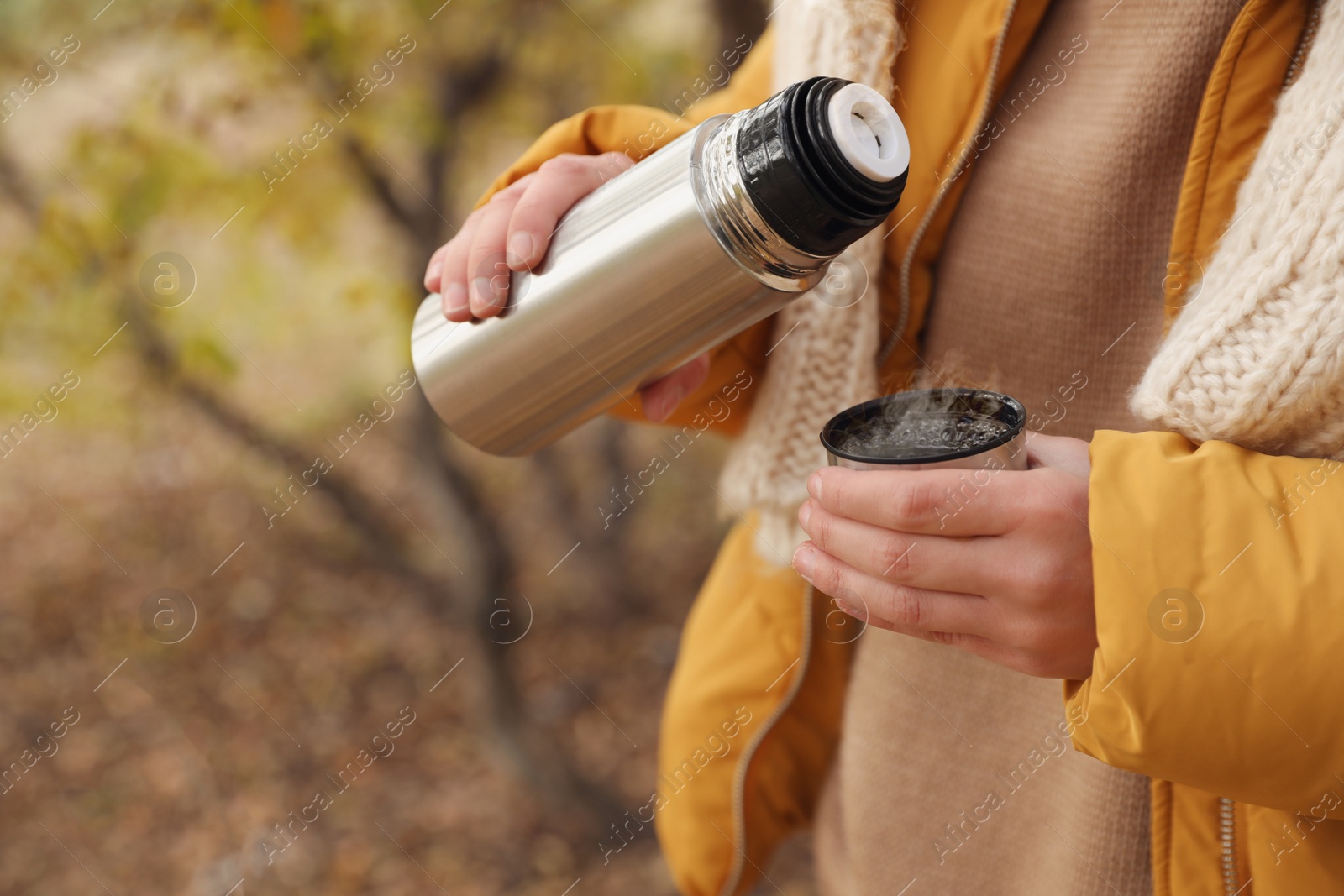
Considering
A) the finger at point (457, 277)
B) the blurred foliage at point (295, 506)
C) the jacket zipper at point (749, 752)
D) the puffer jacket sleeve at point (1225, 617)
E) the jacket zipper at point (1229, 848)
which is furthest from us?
the blurred foliage at point (295, 506)

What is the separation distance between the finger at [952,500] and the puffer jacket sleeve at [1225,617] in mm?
49

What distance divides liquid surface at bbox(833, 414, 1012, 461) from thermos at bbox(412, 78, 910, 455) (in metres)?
0.12

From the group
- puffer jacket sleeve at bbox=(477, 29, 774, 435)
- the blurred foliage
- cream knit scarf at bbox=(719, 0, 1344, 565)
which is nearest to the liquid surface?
Answer: cream knit scarf at bbox=(719, 0, 1344, 565)

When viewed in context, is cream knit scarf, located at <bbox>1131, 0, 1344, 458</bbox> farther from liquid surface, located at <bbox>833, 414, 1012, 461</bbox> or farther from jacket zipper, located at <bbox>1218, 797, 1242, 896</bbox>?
jacket zipper, located at <bbox>1218, 797, 1242, 896</bbox>

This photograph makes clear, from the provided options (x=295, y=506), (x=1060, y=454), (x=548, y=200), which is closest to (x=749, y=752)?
(x=1060, y=454)

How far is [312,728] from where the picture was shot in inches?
94.0

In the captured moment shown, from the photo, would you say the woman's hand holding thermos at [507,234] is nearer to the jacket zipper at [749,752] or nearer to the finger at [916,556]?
the finger at [916,556]

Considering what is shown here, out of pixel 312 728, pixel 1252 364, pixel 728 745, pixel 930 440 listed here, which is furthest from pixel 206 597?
pixel 1252 364

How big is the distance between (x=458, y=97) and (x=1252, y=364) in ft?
4.61

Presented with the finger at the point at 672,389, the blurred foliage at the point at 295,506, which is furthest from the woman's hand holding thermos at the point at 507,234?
the blurred foliage at the point at 295,506

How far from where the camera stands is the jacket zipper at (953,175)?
72 centimetres

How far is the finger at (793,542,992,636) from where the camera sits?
586mm

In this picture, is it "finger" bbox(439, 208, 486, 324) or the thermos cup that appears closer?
the thermos cup

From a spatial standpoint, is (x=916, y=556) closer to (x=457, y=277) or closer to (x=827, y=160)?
(x=827, y=160)
